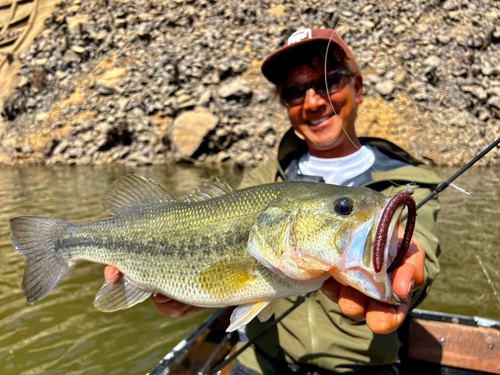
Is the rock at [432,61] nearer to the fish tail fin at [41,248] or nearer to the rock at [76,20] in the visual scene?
the fish tail fin at [41,248]

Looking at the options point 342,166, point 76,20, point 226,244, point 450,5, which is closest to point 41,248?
point 226,244

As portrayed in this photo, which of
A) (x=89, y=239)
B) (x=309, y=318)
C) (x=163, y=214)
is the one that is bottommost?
(x=309, y=318)

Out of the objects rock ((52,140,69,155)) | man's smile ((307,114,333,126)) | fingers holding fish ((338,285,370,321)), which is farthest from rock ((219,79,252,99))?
fingers holding fish ((338,285,370,321))

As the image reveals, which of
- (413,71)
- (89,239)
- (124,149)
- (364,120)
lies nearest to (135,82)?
(124,149)

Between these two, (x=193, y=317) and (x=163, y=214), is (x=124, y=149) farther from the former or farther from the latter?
(x=163, y=214)

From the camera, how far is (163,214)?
6.61 ft

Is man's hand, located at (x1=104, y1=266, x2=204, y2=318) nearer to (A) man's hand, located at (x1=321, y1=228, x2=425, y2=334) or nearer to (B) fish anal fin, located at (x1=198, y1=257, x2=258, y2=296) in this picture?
(B) fish anal fin, located at (x1=198, y1=257, x2=258, y2=296)

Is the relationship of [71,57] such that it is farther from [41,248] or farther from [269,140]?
[41,248]

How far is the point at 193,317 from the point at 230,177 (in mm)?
7905

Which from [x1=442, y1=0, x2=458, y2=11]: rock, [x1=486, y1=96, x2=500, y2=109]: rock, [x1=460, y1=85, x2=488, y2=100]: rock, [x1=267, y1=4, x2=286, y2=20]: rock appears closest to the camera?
[x1=486, y1=96, x2=500, y2=109]: rock

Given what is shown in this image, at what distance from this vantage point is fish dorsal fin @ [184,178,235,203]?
195cm

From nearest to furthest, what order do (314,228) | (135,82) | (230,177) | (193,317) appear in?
1. (314,228)
2. (193,317)
3. (230,177)
4. (135,82)

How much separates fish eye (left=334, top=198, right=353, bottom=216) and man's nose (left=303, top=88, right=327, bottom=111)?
139 cm

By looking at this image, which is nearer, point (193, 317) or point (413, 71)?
point (193, 317)
